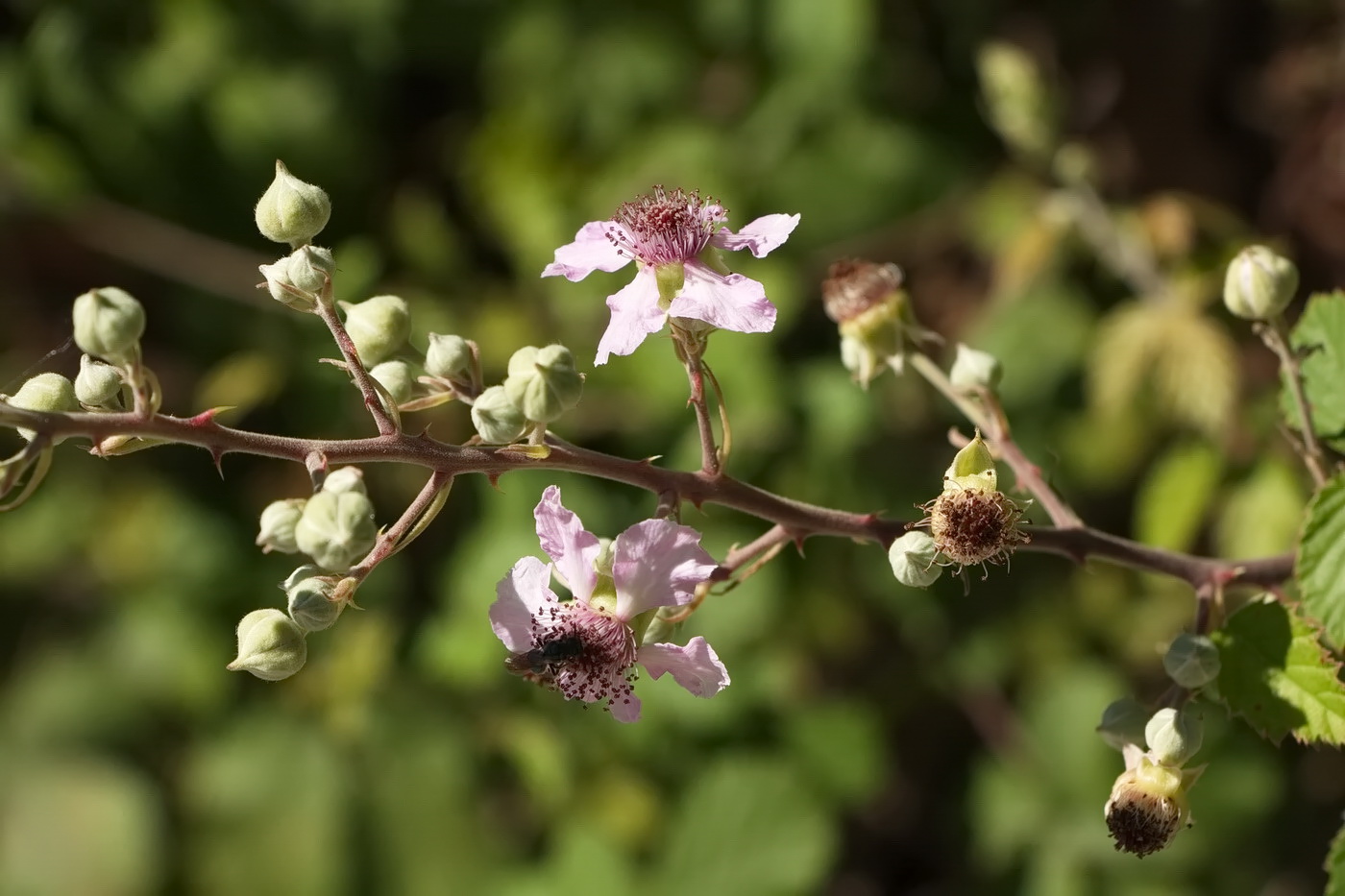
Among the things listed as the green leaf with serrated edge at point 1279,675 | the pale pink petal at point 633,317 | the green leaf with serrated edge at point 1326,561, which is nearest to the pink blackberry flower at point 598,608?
the pale pink petal at point 633,317

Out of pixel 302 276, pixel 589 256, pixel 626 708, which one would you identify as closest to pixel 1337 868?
pixel 626 708

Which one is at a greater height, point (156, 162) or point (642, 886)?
point (156, 162)

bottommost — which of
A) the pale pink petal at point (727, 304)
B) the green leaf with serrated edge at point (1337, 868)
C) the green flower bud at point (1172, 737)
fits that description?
the green leaf with serrated edge at point (1337, 868)

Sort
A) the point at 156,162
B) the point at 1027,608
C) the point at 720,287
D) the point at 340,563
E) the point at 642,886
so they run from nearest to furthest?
the point at 340,563, the point at 720,287, the point at 642,886, the point at 1027,608, the point at 156,162

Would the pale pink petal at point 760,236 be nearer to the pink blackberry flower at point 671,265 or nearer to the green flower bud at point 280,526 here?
the pink blackberry flower at point 671,265

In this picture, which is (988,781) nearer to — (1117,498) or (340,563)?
(1117,498)

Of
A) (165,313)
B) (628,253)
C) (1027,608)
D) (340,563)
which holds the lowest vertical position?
(1027,608)

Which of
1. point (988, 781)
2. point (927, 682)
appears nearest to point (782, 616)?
point (927, 682)
